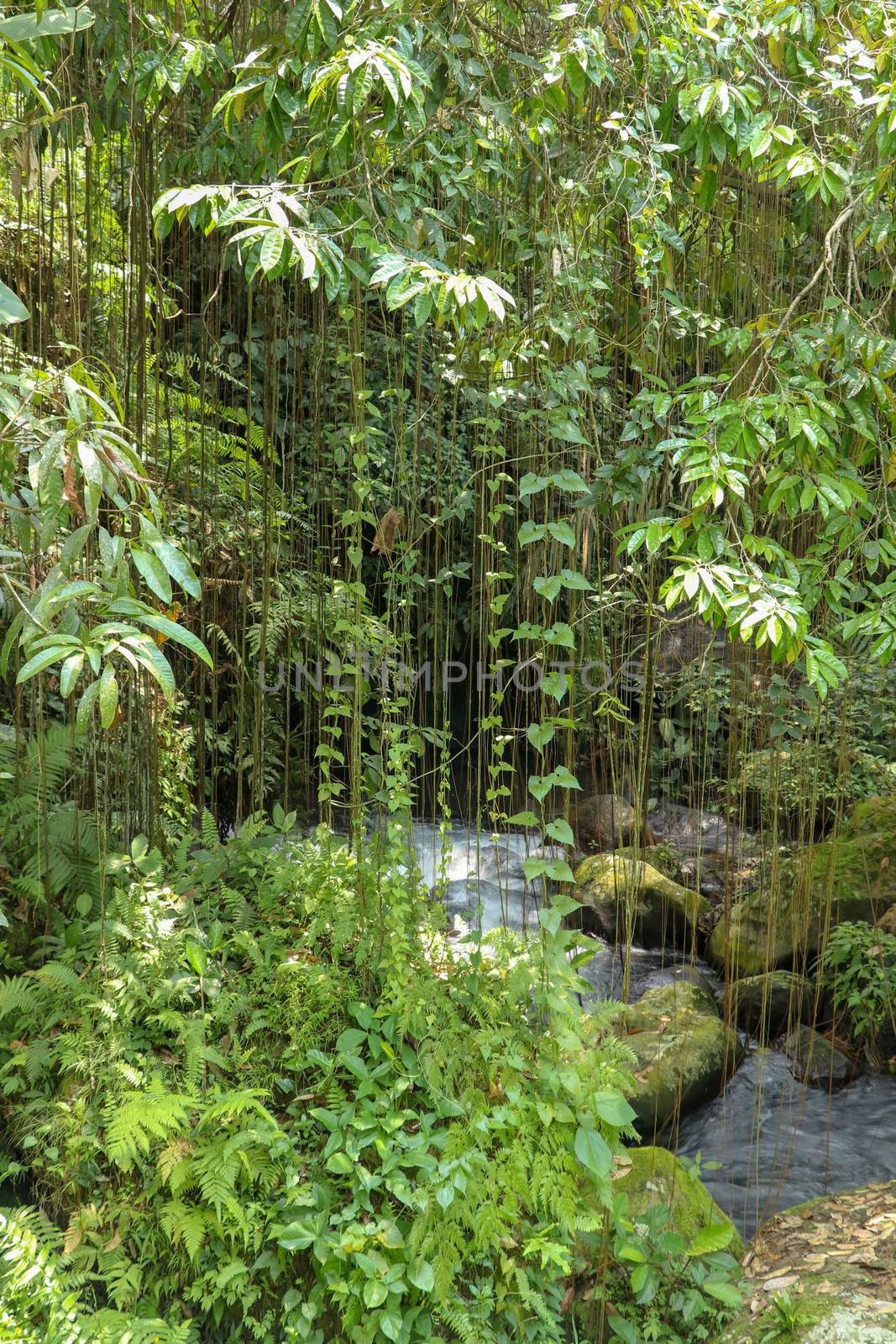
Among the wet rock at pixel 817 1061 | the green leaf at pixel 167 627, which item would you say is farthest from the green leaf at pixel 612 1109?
the green leaf at pixel 167 627

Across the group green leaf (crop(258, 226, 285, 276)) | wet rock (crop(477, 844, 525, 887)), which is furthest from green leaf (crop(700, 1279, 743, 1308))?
wet rock (crop(477, 844, 525, 887))

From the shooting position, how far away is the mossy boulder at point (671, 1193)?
239cm

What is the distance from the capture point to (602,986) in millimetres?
3879

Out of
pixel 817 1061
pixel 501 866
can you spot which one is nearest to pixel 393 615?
pixel 817 1061

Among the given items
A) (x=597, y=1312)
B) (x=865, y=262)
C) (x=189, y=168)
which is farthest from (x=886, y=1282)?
(x=189, y=168)

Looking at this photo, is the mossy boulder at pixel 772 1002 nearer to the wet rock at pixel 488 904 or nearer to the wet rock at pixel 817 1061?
the wet rock at pixel 817 1061

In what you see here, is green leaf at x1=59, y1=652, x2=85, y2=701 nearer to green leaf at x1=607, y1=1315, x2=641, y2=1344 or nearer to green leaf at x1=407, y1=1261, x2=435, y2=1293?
green leaf at x1=407, y1=1261, x2=435, y2=1293

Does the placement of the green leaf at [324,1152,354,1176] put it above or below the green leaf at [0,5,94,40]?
below

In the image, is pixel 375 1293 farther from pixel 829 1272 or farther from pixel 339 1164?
pixel 829 1272

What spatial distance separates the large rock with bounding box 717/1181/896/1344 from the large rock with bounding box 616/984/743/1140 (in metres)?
0.46

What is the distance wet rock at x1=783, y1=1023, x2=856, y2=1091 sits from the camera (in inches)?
136

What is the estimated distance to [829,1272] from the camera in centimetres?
234

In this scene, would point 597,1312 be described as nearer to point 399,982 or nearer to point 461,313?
point 399,982

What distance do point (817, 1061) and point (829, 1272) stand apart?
124cm
